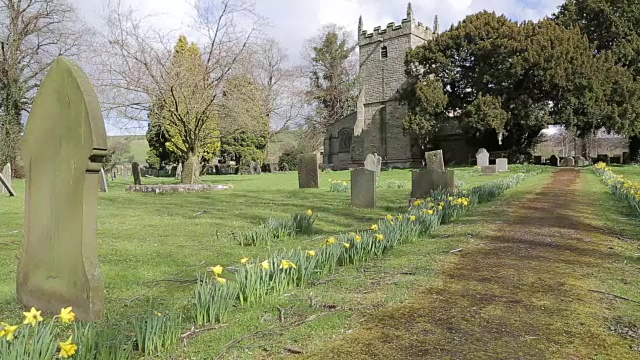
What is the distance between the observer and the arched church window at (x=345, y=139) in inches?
1720

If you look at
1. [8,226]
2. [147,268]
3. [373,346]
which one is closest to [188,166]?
[8,226]

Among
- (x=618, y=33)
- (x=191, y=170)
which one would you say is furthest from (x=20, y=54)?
(x=618, y=33)

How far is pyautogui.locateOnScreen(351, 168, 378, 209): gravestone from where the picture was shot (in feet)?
31.6

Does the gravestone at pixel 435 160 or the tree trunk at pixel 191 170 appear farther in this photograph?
the tree trunk at pixel 191 170

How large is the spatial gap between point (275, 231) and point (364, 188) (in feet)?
12.9

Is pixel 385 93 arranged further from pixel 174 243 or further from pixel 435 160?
pixel 174 243

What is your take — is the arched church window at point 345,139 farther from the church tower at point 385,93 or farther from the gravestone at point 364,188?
the gravestone at point 364,188

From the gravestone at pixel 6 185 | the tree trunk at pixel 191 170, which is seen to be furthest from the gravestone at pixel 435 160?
the gravestone at pixel 6 185

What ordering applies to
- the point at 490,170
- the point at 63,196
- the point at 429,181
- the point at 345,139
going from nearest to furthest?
1. the point at 63,196
2. the point at 429,181
3. the point at 490,170
4. the point at 345,139

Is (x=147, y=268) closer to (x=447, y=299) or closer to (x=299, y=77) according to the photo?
(x=447, y=299)

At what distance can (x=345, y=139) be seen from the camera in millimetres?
44031

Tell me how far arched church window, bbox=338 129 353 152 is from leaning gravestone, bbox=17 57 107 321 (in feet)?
133

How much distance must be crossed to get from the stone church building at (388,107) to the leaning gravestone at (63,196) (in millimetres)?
34598

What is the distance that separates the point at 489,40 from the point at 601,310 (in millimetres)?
31294
